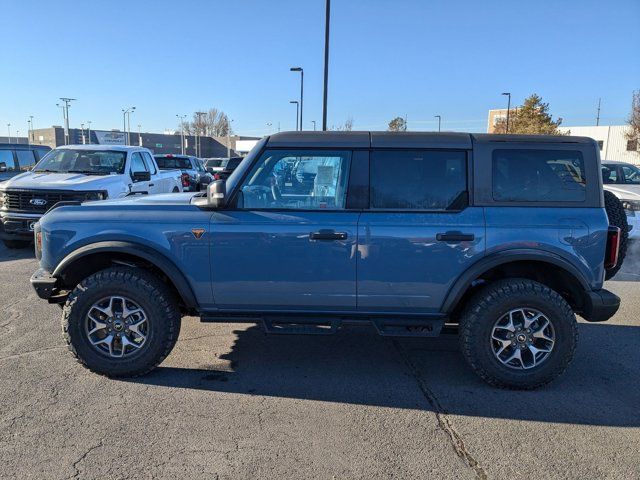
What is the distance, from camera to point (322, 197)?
4051 mm

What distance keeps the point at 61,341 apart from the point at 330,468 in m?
3.19

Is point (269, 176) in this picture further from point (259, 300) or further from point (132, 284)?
point (132, 284)

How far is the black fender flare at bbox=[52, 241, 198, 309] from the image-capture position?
3.96 m

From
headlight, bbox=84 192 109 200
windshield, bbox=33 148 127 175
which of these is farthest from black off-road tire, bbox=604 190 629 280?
windshield, bbox=33 148 127 175

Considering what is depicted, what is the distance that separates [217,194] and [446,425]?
7.77 feet

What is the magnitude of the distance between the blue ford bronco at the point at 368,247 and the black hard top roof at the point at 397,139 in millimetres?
15

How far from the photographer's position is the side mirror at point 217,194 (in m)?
3.94

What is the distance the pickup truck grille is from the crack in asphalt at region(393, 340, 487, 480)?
6.91 meters

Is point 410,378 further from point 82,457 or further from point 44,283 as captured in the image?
point 44,283

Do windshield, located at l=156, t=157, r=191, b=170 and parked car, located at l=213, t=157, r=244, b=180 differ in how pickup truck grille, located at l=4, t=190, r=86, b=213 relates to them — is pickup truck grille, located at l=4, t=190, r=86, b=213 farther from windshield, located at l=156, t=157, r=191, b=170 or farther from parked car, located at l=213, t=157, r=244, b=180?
windshield, located at l=156, t=157, r=191, b=170

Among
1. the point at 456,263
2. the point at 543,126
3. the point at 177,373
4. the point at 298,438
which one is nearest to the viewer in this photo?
the point at 298,438

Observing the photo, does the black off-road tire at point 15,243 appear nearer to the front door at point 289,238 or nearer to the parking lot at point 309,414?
the parking lot at point 309,414

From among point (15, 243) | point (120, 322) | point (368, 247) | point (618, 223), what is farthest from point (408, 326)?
point (15, 243)

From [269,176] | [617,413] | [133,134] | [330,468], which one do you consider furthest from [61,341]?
[133,134]
